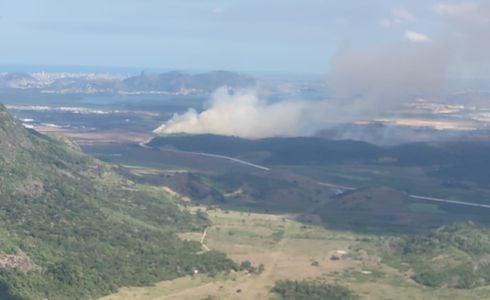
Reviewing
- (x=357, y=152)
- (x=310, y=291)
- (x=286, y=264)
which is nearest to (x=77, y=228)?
(x=286, y=264)

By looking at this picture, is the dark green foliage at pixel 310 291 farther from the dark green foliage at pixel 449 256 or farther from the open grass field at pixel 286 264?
the dark green foliage at pixel 449 256

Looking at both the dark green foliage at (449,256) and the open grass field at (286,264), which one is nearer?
the open grass field at (286,264)

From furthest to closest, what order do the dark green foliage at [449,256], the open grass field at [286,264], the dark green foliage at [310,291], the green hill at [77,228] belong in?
1. the dark green foliage at [449,256]
2. the open grass field at [286,264]
3. the dark green foliage at [310,291]
4. the green hill at [77,228]

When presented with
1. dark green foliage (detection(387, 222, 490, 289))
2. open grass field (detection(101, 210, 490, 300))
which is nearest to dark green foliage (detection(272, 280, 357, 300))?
open grass field (detection(101, 210, 490, 300))

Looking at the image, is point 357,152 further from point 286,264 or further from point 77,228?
point 77,228

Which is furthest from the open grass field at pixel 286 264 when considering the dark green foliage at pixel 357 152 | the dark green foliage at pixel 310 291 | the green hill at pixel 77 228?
Result: the dark green foliage at pixel 357 152

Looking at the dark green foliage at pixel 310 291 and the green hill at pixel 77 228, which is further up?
the green hill at pixel 77 228
